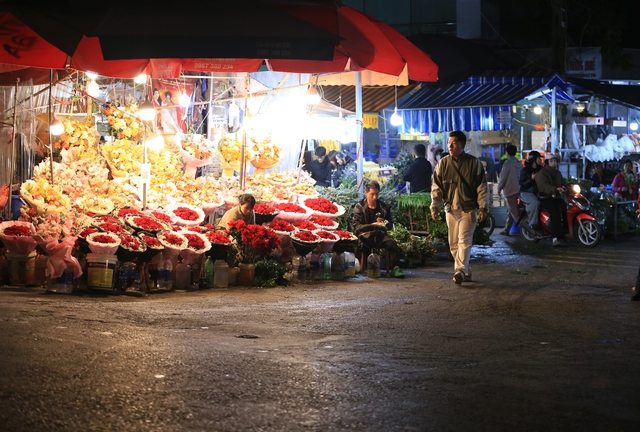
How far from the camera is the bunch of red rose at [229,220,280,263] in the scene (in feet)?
42.0

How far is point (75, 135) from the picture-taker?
1537 centimetres

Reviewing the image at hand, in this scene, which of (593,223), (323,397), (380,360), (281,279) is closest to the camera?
(323,397)

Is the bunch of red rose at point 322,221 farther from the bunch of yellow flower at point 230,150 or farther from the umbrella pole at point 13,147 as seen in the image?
the umbrella pole at point 13,147

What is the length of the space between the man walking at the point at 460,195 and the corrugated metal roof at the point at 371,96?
1301cm

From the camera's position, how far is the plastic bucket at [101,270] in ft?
36.6

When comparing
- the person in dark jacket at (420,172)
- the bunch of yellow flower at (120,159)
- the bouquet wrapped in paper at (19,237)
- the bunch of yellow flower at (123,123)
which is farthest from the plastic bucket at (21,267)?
the person in dark jacket at (420,172)

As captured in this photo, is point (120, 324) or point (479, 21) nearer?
point (120, 324)

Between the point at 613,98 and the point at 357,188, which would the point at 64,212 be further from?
the point at 613,98

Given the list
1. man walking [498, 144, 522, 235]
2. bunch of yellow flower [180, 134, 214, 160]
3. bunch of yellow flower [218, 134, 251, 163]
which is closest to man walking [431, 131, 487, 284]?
bunch of yellow flower [218, 134, 251, 163]

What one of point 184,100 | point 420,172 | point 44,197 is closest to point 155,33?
point 44,197

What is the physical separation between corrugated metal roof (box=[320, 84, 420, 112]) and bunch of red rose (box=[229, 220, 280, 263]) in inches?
531

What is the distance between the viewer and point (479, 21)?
31.9 metres

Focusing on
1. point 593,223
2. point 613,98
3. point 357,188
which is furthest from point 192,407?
point 613,98

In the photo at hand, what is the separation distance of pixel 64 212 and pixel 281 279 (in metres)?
3.33
